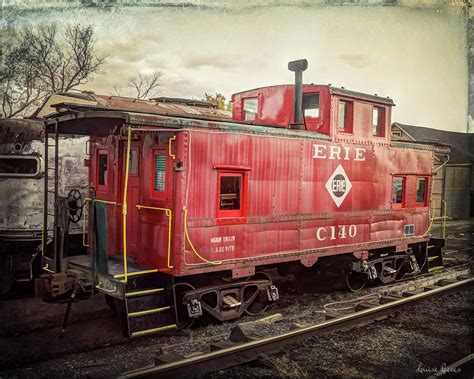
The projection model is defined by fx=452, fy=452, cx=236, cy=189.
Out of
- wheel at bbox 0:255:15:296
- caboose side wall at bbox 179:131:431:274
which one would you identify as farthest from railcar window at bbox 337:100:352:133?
wheel at bbox 0:255:15:296

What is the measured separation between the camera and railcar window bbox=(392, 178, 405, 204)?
36.2ft

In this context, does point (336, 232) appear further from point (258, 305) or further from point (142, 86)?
point (142, 86)

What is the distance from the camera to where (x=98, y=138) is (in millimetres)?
8914

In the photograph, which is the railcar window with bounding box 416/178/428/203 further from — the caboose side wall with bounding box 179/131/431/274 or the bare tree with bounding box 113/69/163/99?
the bare tree with bounding box 113/69/163/99

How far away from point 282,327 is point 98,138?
16.4 feet

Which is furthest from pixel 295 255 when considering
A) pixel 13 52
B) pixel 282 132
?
pixel 13 52

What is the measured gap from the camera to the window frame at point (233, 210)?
770 centimetres

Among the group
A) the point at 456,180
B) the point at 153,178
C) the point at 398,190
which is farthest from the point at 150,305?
the point at 456,180

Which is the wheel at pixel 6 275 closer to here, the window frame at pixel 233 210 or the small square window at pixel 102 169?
the small square window at pixel 102 169

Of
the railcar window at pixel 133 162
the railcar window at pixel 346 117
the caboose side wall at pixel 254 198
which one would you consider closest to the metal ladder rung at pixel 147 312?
the caboose side wall at pixel 254 198

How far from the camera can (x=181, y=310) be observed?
7.66 m

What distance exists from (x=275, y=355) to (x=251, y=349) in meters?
0.33

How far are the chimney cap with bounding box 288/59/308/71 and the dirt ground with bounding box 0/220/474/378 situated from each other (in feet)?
15.9

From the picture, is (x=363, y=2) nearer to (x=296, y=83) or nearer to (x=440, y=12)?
(x=440, y=12)
